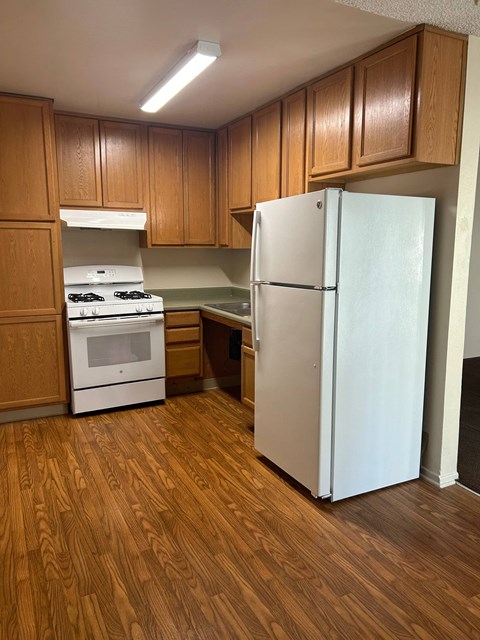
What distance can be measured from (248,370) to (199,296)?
1.42 m

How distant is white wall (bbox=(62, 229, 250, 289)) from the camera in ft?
13.6

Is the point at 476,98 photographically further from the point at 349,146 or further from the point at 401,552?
the point at 401,552

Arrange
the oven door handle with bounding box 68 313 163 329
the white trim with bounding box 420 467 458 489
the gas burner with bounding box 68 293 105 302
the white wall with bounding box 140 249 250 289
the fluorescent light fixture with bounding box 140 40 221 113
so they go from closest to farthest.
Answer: the fluorescent light fixture with bounding box 140 40 221 113 → the white trim with bounding box 420 467 458 489 → the oven door handle with bounding box 68 313 163 329 → the gas burner with bounding box 68 293 105 302 → the white wall with bounding box 140 249 250 289

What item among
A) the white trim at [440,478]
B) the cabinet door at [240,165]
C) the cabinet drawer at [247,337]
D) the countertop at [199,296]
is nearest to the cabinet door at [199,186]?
the cabinet door at [240,165]

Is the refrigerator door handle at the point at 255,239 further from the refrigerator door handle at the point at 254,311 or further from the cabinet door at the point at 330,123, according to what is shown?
the cabinet door at the point at 330,123

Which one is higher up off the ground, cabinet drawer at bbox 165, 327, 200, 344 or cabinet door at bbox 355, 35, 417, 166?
cabinet door at bbox 355, 35, 417, 166

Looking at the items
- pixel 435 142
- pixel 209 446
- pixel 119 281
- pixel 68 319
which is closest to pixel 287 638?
pixel 209 446

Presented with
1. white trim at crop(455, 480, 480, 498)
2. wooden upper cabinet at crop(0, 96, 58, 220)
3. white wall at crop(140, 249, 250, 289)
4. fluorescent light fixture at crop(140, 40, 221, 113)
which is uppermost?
fluorescent light fixture at crop(140, 40, 221, 113)

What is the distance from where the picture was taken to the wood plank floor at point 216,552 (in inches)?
67.1


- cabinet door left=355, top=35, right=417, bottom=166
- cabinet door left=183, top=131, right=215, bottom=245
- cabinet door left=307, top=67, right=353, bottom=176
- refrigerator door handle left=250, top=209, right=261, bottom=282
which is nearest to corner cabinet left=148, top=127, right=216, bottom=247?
cabinet door left=183, top=131, right=215, bottom=245

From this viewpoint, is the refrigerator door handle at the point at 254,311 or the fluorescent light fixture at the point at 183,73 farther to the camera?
the refrigerator door handle at the point at 254,311

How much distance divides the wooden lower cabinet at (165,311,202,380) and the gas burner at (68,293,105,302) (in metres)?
0.60

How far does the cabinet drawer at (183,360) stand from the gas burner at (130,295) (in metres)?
0.51

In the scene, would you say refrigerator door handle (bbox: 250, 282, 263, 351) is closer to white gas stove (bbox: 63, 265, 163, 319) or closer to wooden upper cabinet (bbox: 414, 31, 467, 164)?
wooden upper cabinet (bbox: 414, 31, 467, 164)
